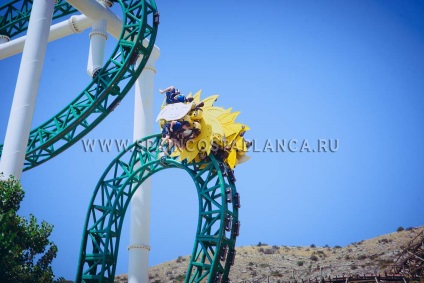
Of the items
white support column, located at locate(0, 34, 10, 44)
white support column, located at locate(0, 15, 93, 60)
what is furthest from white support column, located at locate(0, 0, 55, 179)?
white support column, located at locate(0, 34, 10, 44)

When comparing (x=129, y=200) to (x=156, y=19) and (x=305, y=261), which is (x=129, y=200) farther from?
(x=305, y=261)

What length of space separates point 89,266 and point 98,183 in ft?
8.82

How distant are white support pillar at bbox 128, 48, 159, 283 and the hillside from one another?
50.0ft

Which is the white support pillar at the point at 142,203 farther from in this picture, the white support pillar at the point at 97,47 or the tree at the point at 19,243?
the tree at the point at 19,243

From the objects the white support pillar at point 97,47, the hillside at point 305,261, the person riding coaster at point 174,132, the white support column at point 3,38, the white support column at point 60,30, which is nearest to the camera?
the person riding coaster at point 174,132

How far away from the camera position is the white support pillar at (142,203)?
1603cm

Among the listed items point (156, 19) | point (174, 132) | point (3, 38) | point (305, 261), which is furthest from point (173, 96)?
point (305, 261)

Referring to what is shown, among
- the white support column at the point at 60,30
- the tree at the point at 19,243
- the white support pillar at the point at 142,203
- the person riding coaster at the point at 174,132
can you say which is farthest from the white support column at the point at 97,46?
the tree at the point at 19,243

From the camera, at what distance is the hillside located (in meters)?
30.4

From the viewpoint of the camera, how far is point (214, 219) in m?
13.6

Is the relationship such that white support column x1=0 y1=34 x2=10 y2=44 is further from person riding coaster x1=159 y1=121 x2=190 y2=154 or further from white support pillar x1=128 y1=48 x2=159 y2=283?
person riding coaster x1=159 y1=121 x2=190 y2=154

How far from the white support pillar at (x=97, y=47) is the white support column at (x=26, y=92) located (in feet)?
9.13

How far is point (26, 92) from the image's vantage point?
13.2m

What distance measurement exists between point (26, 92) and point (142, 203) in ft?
17.9
